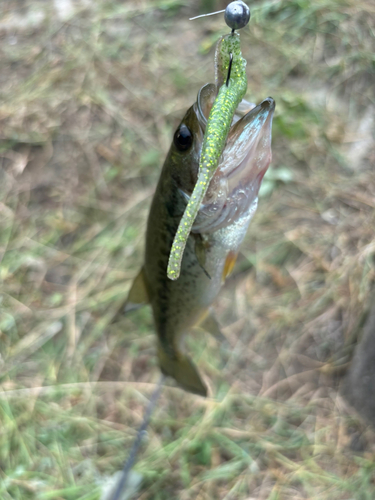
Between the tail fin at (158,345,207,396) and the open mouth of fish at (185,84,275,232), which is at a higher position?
the open mouth of fish at (185,84,275,232)

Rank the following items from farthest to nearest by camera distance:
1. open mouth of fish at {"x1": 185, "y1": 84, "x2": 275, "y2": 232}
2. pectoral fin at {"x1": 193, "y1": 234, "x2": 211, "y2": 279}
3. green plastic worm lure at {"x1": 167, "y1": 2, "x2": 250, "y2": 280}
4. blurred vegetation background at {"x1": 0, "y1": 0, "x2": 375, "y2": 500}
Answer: blurred vegetation background at {"x1": 0, "y1": 0, "x2": 375, "y2": 500}, pectoral fin at {"x1": 193, "y1": 234, "x2": 211, "y2": 279}, open mouth of fish at {"x1": 185, "y1": 84, "x2": 275, "y2": 232}, green plastic worm lure at {"x1": 167, "y1": 2, "x2": 250, "y2": 280}

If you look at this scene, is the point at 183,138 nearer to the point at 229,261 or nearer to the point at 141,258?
the point at 229,261

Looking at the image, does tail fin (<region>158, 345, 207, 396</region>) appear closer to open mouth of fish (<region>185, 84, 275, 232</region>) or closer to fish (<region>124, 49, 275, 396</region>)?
fish (<region>124, 49, 275, 396</region>)

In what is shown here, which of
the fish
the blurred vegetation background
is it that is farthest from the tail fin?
the blurred vegetation background

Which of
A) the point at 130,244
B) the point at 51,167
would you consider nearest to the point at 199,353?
the point at 130,244

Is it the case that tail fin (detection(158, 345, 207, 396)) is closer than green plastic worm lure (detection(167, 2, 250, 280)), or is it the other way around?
green plastic worm lure (detection(167, 2, 250, 280))

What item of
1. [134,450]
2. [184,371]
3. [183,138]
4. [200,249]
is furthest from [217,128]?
[134,450]

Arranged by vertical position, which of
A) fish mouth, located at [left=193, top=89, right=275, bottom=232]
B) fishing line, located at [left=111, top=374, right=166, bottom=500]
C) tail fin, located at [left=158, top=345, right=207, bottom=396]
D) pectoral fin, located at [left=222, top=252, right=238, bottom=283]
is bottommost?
fishing line, located at [left=111, top=374, right=166, bottom=500]
